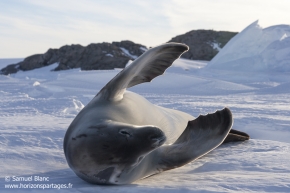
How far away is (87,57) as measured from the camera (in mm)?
28781

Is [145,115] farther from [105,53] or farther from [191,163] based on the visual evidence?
[105,53]

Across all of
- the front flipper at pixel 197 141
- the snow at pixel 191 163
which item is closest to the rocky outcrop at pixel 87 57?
the snow at pixel 191 163

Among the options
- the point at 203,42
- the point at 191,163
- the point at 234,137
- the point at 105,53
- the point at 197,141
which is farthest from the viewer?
the point at 203,42

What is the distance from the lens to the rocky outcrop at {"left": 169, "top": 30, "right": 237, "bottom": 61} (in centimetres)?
3109

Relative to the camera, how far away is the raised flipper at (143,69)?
2.46 m

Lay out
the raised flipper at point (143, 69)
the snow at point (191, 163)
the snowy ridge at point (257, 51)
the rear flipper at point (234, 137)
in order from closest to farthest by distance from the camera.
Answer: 1. the snow at point (191, 163)
2. the raised flipper at point (143, 69)
3. the rear flipper at point (234, 137)
4. the snowy ridge at point (257, 51)

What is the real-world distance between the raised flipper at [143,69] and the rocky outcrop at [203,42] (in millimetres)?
28255

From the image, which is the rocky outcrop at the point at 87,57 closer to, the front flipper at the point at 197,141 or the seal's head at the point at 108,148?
the front flipper at the point at 197,141

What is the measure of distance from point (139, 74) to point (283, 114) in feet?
8.59

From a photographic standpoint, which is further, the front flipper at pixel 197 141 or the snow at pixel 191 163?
the front flipper at pixel 197 141

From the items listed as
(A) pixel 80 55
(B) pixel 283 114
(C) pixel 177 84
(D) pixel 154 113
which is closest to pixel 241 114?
(B) pixel 283 114

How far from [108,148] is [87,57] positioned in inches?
1073

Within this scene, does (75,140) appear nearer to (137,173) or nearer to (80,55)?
(137,173)

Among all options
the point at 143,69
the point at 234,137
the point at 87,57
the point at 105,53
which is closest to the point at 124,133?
the point at 143,69
